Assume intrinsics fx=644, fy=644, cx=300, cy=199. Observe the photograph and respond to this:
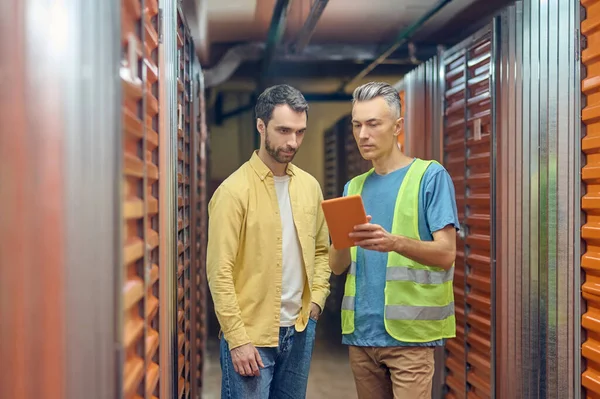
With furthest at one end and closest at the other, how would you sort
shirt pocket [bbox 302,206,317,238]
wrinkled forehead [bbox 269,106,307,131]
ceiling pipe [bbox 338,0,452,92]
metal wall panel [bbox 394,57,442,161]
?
ceiling pipe [bbox 338,0,452,92]
metal wall panel [bbox 394,57,442,161]
shirt pocket [bbox 302,206,317,238]
wrinkled forehead [bbox 269,106,307,131]

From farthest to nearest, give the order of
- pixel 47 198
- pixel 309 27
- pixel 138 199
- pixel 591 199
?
pixel 309 27
pixel 591 199
pixel 138 199
pixel 47 198

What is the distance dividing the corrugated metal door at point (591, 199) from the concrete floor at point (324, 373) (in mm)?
2566

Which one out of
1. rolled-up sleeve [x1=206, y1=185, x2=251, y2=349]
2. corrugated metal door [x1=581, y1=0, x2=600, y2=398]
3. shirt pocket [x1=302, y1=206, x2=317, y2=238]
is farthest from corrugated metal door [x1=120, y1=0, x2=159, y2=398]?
corrugated metal door [x1=581, y1=0, x2=600, y2=398]

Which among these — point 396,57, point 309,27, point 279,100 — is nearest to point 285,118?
point 279,100

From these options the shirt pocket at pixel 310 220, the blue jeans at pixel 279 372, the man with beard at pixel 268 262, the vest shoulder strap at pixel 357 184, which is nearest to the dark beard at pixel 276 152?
the man with beard at pixel 268 262

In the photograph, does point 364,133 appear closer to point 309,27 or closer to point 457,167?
point 457,167

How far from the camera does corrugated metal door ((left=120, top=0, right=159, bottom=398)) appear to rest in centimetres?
136

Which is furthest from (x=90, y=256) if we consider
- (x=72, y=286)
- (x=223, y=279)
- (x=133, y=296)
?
(x=223, y=279)

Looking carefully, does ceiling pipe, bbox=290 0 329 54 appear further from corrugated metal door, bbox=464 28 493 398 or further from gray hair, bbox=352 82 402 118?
gray hair, bbox=352 82 402 118

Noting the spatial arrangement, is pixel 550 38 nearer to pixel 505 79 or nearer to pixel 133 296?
pixel 505 79

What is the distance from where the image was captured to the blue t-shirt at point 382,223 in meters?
2.35

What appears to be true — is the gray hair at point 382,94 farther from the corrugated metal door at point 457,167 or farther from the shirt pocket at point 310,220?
the corrugated metal door at point 457,167

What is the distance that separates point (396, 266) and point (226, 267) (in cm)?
63

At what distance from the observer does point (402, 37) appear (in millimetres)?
5488
